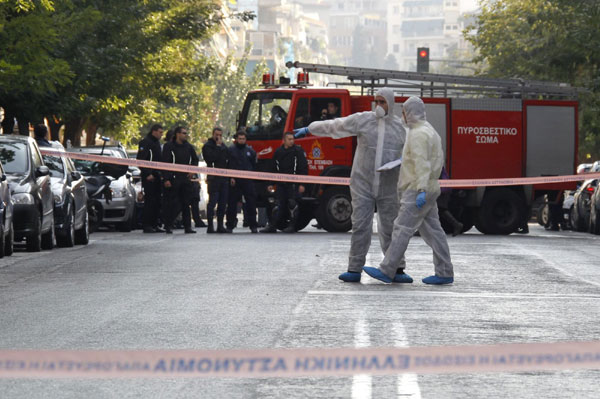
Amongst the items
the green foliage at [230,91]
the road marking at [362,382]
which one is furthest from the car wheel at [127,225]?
the green foliage at [230,91]

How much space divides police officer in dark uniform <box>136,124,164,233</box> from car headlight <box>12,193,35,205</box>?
6.57 metres

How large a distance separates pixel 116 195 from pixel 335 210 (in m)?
4.20

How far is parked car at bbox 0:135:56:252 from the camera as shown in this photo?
1811 cm

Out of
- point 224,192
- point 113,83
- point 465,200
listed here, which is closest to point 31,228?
point 224,192

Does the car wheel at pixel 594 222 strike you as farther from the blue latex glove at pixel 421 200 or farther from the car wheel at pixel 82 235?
the blue latex glove at pixel 421 200

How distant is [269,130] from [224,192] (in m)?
1.99

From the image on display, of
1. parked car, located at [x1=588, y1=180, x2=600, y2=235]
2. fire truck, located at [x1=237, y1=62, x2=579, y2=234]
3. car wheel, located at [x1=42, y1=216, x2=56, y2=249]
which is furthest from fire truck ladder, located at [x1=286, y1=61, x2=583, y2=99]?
car wheel, located at [x1=42, y1=216, x2=56, y2=249]

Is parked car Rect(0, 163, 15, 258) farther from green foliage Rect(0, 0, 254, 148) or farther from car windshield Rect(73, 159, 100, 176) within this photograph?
car windshield Rect(73, 159, 100, 176)

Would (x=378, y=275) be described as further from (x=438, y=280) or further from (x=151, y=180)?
(x=151, y=180)

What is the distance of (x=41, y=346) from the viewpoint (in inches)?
359

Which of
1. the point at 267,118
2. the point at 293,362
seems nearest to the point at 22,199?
the point at 267,118

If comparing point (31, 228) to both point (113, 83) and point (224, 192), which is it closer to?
point (224, 192)

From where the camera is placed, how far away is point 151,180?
24.8m

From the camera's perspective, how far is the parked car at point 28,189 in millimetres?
18109
